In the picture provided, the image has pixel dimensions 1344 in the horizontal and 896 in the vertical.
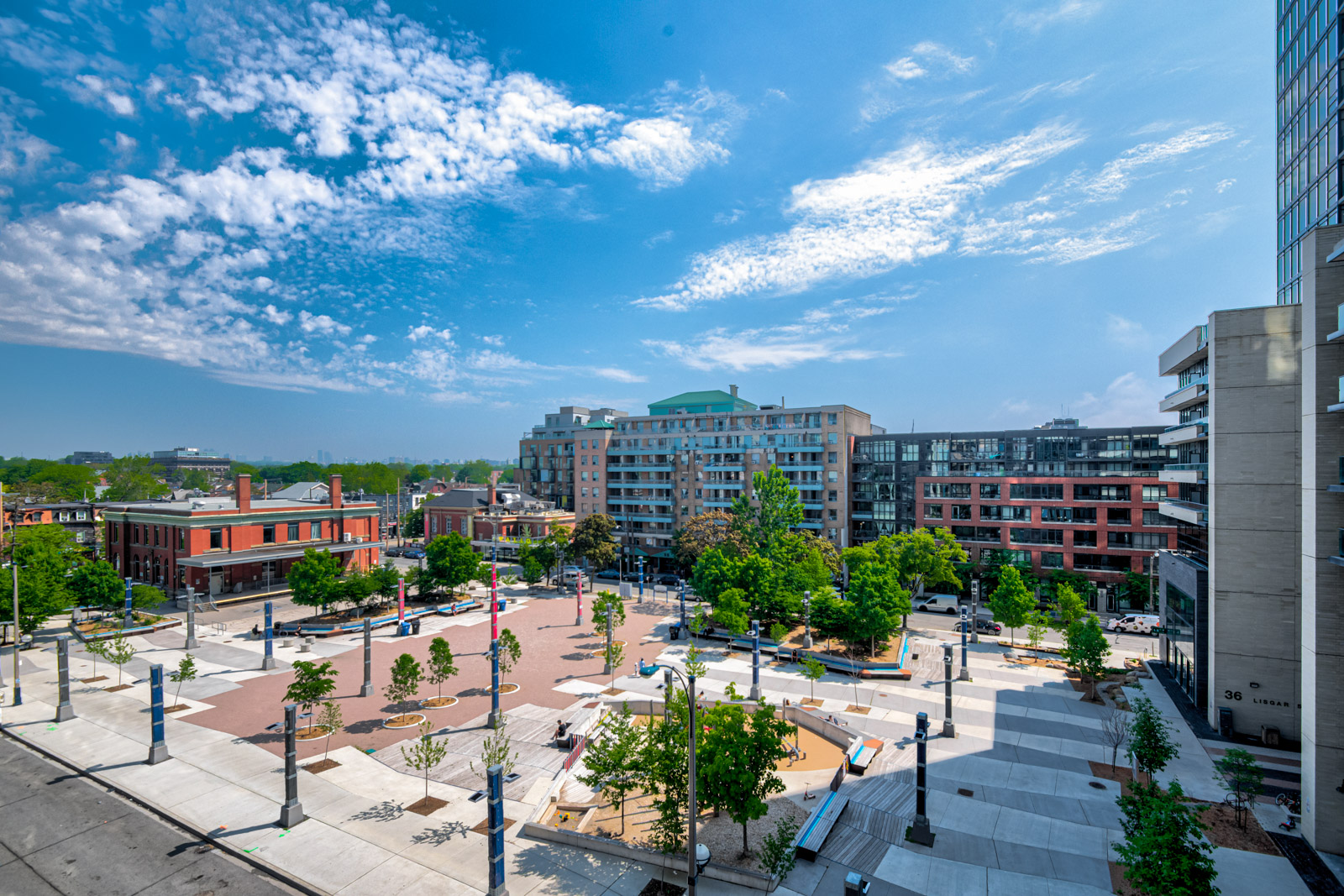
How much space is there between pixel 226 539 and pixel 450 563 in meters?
23.5

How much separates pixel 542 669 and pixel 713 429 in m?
53.5

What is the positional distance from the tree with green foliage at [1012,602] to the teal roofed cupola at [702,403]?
6616 centimetres

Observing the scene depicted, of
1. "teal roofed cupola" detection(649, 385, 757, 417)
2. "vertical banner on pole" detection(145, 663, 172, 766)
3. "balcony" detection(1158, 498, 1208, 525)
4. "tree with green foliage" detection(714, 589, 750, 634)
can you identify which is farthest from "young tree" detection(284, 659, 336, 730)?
"teal roofed cupola" detection(649, 385, 757, 417)

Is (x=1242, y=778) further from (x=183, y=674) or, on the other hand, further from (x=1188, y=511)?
(x=183, y=674)

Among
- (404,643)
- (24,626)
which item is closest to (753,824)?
(404,643)

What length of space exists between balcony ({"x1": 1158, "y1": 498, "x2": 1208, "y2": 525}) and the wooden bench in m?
26.4

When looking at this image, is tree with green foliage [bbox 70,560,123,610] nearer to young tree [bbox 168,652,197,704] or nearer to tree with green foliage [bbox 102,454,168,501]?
young tree [bbox 168,652,197,704]

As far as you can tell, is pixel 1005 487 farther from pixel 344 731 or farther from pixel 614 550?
pixel 344 731

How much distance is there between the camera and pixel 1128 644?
47406 millimetres

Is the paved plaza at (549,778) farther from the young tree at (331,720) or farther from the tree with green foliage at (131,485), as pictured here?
the tree with green foliage at (131,485)

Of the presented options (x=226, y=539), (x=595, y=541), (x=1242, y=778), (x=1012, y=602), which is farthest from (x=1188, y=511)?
(x=226, y=539)

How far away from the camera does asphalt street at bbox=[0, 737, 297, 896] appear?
17.3m

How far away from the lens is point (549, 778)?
79.5 feet

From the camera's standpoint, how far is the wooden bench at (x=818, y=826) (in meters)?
18.4
